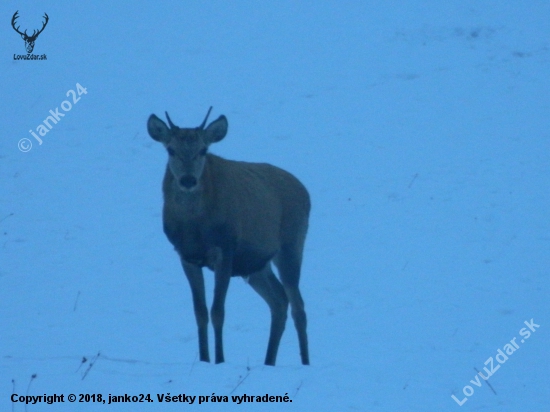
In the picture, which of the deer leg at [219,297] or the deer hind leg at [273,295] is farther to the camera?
the deer hind leg at [273,295]

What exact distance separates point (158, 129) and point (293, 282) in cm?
208

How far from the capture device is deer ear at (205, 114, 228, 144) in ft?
26.5

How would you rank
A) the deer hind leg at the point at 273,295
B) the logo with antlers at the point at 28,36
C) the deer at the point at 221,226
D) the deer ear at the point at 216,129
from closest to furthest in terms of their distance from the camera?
the deer at the point at 221,226 < the deer ear at the point at 216,129 < the deer hind leg at the point at 273,295 < the logo with antlers at the point at 28,36

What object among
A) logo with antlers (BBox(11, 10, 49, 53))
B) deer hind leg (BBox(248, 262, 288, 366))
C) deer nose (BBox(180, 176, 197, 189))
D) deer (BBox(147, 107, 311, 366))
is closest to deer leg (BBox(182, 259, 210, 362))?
deer (BBox(147, 107, 311, 366))

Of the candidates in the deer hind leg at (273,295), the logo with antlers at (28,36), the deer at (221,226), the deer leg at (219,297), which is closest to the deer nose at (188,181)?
the deer at (221,226)

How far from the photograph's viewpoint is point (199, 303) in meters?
8.02

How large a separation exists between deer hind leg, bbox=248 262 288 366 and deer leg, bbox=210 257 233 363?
1021mm

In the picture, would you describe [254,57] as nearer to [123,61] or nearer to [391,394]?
[123,61]

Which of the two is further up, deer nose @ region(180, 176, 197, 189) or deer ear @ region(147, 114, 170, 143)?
deer ear @ region(147, 114, 170, 143)

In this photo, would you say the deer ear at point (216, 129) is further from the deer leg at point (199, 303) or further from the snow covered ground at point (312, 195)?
the snow covered ground at point (312, 195)

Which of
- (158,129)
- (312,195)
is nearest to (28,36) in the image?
(312,195)

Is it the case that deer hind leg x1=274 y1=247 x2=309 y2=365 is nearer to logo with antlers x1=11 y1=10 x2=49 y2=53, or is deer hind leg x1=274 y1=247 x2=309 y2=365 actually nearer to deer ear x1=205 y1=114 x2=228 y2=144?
deer ear x1=205 y1=114 x2=228 y2=144

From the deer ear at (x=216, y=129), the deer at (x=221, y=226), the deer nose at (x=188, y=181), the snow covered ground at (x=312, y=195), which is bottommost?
the snow covered ground at (x=312, y=195)

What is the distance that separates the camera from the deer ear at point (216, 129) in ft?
26.5
